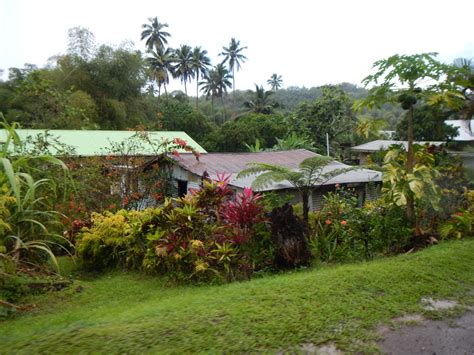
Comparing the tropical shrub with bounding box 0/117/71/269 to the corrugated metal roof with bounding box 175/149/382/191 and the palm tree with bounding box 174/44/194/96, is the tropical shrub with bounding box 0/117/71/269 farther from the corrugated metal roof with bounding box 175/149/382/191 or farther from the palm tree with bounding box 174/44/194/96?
the palm tree with bounding box 174/44/194/96

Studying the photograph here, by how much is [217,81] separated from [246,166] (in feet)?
131

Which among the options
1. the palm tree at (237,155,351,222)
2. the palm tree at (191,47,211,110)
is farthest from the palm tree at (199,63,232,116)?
the palm tree at (237,155,351,222)

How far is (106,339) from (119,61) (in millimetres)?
29779

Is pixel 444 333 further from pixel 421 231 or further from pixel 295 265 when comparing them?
pixel 421 231

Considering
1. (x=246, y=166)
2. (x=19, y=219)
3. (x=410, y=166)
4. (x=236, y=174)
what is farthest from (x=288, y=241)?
(x=246, y=166)

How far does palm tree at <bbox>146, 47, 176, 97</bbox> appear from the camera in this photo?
1725 inches

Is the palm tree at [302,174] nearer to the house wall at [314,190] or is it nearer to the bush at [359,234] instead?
the bush at [359,234]

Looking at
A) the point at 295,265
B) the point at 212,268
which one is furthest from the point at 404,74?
the point at 212,268

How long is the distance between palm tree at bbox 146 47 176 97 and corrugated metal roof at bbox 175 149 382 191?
3218 cm

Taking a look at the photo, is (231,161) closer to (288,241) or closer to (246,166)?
(246,166)

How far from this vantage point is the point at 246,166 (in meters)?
11.7

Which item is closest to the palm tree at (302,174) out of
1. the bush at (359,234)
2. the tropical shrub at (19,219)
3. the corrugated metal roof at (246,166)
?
the bush at (359,234)

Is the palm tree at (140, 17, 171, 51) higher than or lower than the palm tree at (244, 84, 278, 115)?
higher

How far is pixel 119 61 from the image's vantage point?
2962 centimetres
